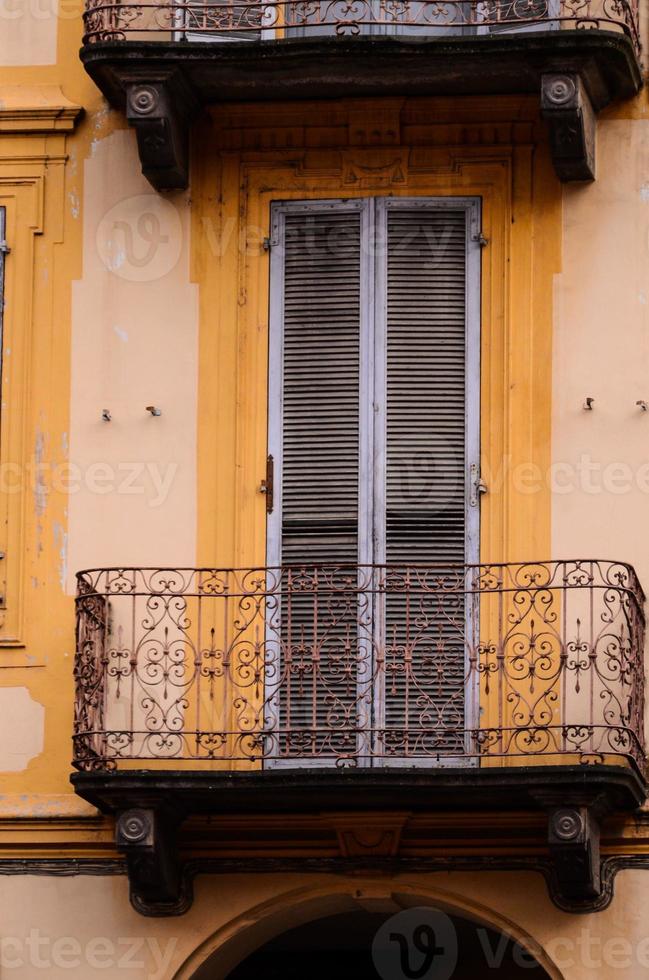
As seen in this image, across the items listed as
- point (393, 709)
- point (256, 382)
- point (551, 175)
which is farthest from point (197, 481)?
point (551, 175)

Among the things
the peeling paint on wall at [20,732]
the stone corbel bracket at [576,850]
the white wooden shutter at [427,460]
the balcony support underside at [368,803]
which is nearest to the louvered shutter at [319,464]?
the white wooden shutter at [427,460]

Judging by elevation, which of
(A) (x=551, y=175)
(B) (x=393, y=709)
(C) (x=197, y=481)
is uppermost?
(A) (x=551, y=175)

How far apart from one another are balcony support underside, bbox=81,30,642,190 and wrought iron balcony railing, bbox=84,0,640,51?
0.46 ft

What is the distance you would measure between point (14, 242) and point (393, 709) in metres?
3.42

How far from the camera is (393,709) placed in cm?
1359

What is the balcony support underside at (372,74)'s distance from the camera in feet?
44.6

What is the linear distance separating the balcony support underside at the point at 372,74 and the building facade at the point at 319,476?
26 mm

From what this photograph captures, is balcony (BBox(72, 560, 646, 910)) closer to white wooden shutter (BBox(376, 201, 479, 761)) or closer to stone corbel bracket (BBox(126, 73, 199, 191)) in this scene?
white wooden shutter (BBox(376, 201, 479, 761))

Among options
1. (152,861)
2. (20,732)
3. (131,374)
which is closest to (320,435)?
(131,374)

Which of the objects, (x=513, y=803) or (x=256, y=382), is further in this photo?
(x=256, y=382)

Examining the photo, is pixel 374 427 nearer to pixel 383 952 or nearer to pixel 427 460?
pixel 427 460

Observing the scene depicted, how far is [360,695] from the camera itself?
13266 mm

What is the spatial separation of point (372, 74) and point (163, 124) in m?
1.17

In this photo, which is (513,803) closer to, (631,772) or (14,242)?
(631,772)
